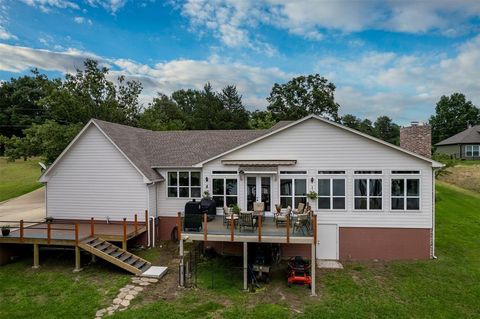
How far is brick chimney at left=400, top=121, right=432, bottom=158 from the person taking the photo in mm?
16875

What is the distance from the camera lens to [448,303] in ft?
36.4

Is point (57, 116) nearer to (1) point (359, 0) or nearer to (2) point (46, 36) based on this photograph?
(2) point (46, 36)

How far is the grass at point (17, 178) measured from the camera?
3506cm

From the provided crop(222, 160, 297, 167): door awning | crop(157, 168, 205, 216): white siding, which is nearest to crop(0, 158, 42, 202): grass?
crop(157, 168, 205, 216): white siding

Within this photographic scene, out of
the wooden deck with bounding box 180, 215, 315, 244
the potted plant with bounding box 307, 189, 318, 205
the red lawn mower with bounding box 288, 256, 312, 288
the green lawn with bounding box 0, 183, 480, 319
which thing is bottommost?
the green lawn with bounding box 0, 183, 480, 319

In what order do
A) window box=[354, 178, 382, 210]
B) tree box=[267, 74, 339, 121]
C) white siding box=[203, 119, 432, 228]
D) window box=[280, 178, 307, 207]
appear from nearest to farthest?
white siding box=[203, 119, 432, 228]
window box=[354, 178, 382, 210]
window box=[280, 178, 307, 207]
tree box=[267, 74, 339, 121]

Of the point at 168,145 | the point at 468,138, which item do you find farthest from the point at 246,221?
the point at 468,138

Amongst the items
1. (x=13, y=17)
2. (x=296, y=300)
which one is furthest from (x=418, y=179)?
(x=13, y=17)

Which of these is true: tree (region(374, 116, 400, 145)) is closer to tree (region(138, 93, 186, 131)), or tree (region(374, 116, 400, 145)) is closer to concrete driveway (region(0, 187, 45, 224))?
tree (region(138, 93, 186, 131))

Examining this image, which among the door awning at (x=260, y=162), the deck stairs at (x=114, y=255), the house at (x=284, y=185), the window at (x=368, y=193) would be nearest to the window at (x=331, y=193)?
the house at (x=284, y=185)

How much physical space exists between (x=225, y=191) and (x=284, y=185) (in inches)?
127

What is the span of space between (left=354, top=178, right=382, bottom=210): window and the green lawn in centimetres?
273

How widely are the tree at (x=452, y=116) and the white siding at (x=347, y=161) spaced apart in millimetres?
79592

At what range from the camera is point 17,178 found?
42688mm
